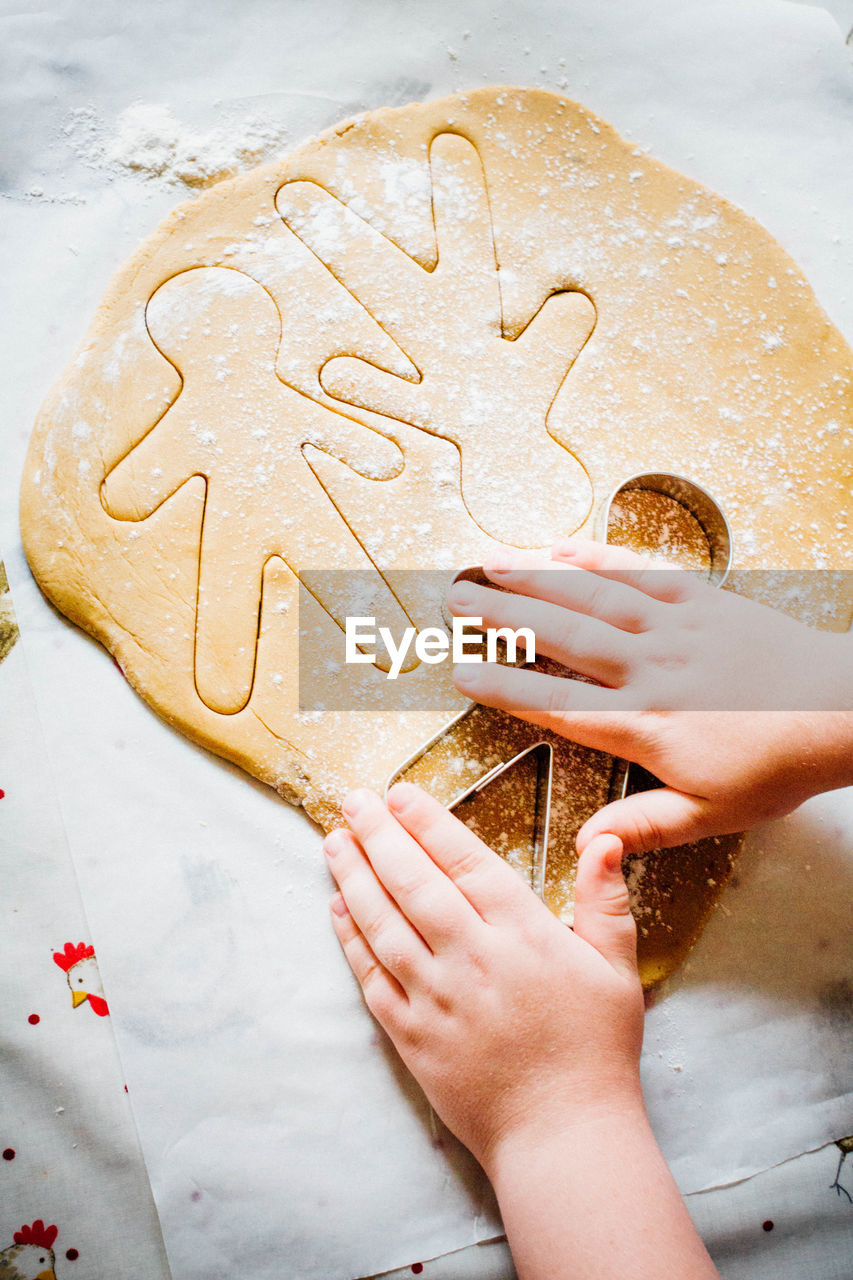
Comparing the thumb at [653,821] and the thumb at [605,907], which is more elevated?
the thumb at [653,821]

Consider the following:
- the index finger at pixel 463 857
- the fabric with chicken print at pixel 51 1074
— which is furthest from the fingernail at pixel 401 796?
the fabric with chicken print at pixel 51 1074

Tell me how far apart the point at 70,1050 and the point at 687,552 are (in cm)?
101

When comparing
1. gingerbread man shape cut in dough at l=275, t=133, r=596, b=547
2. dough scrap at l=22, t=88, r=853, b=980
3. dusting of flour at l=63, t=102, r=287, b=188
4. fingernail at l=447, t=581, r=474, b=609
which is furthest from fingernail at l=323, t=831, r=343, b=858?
dusting of flour at l=63, t=102, r=287, b=188

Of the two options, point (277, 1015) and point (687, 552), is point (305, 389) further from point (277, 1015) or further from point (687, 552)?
point (277, 1015)

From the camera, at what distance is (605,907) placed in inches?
36.5

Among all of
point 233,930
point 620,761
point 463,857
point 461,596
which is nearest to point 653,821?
point 620,761

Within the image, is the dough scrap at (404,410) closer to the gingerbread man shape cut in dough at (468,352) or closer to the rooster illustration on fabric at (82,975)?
the gingerbread man shape cut in dough at (468,352)

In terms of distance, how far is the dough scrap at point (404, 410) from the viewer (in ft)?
3.37

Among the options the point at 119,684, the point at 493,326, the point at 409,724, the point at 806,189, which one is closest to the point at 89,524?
the point at 119,684

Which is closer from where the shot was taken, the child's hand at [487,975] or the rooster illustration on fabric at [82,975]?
the child's hand at [487,975]

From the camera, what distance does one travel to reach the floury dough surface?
3.38 ft

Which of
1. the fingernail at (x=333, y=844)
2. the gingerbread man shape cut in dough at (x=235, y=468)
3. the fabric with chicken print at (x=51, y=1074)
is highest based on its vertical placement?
the gingerbread man shape cut in dough at (x=235, y=468)

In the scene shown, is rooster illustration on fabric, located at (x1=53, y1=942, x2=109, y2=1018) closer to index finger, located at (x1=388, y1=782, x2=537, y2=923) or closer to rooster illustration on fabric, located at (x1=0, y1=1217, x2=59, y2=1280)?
rooster illustration on fabric, located at (x1=0, y1=1217, x2=59, y2=1280)

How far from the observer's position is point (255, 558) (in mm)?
1032
